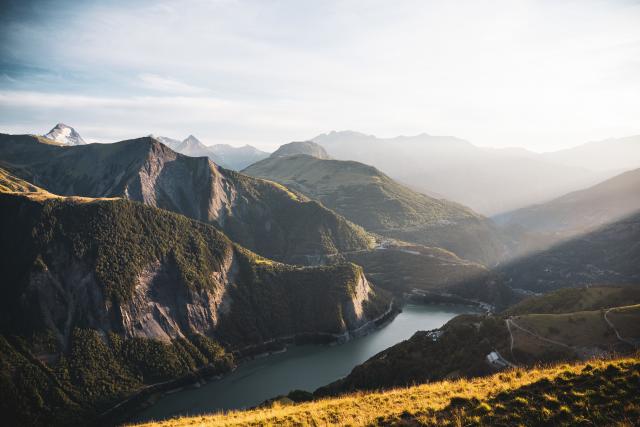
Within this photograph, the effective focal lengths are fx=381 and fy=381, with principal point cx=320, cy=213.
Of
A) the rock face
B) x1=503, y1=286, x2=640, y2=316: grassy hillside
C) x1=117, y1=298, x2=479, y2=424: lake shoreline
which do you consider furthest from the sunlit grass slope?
the rock face

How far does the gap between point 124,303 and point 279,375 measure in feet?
179

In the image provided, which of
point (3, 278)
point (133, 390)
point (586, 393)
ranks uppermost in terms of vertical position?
point (3, 278)

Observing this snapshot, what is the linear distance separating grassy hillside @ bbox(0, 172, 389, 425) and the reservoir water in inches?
265

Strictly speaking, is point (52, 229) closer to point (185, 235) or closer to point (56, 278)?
point (56, 278)

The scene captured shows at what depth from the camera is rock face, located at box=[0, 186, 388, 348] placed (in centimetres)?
11694

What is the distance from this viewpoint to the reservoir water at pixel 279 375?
4102 inches

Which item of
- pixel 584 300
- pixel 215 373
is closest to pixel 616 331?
pixel 584 300

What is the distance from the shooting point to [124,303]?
122m

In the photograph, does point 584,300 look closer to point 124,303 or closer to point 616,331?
point 616,331

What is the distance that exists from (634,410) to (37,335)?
130768 millimetres

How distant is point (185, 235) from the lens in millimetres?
158875

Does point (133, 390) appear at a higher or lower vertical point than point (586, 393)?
lower

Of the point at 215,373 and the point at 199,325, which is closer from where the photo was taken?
the point at 215,373

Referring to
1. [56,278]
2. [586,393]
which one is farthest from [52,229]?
[586,393]
